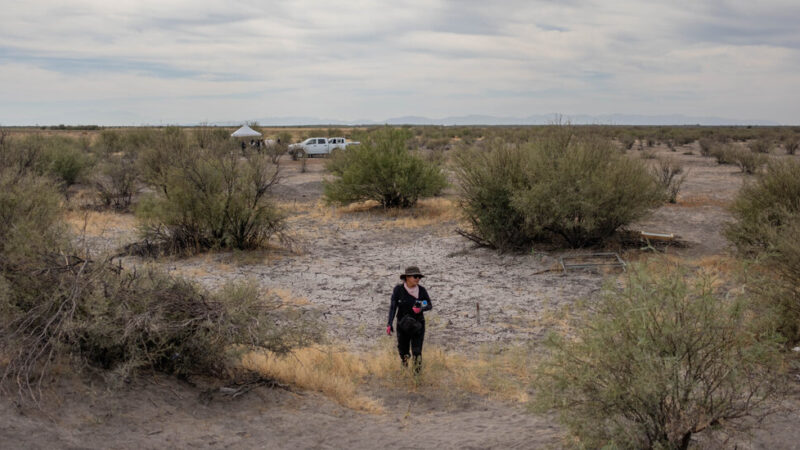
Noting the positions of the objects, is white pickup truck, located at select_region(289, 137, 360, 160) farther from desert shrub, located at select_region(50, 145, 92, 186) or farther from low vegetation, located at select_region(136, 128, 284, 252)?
low vegetation, located at select_region(136, 128, 284, 252)

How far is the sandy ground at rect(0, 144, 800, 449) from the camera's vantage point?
516cm

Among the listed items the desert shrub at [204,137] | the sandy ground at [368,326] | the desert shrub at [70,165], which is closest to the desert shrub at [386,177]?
the sandy ground at [368,326]

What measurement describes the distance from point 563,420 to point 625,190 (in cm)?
977

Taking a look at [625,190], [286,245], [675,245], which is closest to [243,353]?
[286,245]

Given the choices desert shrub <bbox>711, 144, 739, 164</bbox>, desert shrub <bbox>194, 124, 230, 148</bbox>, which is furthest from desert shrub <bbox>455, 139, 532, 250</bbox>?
desert shrub <bbox>711, 144, 739, 164</bbox>

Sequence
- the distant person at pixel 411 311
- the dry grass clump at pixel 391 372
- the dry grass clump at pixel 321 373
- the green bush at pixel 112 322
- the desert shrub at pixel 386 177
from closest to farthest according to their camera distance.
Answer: the green bush at pixel 112 322 < the dry grass clump at pixel 321 373 < the dry grass clump at pixel 391 372 < the distant person at pixel 411 311 < the desert shrub at pixel 386 177

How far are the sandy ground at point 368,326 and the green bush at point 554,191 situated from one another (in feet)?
2.52

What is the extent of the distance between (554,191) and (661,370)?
31.0 ft

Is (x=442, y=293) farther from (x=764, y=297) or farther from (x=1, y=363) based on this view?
(x=1, y=363)

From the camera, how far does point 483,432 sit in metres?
5.71

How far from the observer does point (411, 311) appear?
7129mm

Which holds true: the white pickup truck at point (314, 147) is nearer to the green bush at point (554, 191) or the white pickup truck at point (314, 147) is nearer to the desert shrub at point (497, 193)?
the desert shrub at point (497, 193)

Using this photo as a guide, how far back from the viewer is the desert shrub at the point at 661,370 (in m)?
4.31

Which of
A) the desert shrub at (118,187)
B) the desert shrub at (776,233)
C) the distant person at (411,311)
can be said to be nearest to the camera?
the distant person at (411,311)
